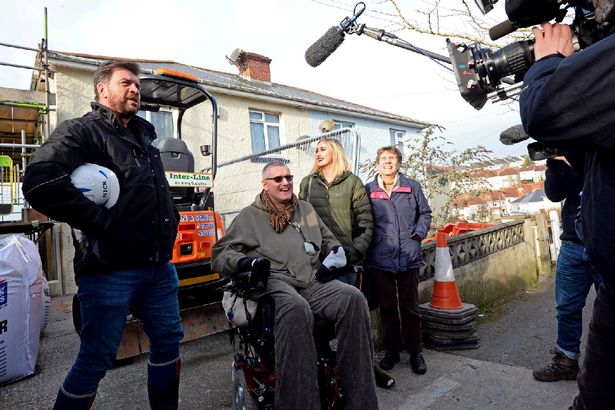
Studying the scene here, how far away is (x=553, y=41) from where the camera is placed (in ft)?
4.21

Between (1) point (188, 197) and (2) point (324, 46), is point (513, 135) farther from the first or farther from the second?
(1) point (188, 197)

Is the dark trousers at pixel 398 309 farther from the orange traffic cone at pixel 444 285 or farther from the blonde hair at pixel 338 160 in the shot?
the blonde hair at pixel 338 160

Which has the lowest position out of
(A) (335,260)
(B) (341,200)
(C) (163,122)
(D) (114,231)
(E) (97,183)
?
(A) (335,260)

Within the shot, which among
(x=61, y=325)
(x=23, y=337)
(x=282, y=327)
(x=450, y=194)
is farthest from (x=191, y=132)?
(x=282, y=327)

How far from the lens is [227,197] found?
940 centimetres

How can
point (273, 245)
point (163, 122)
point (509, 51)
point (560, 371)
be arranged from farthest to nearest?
1. point (163, 122)
2. point (560, 371)
3. point (273, 245)
4. point (509, 51)

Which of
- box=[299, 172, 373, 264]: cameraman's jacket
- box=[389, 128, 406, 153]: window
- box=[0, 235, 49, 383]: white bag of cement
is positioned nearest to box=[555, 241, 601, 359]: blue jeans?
box=[299, 172, 373, 264]: cameraman's jacket

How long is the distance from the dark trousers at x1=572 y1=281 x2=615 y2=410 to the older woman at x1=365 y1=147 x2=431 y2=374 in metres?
1.87

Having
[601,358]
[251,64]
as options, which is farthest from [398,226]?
[251,64]

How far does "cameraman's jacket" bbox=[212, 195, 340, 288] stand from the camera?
2.50 meters

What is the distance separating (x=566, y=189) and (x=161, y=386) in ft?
9.81

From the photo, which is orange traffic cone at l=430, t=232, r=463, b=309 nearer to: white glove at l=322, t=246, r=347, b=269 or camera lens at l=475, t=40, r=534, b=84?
white glove at l=322, t=246, r=347, b=269

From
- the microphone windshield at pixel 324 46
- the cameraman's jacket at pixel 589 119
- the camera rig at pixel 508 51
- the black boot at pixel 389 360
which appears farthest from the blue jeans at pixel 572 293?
the microphone windshield at pixel 324 46

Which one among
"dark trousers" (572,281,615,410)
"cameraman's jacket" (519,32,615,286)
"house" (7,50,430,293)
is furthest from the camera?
"house" (7,50,430,293)
